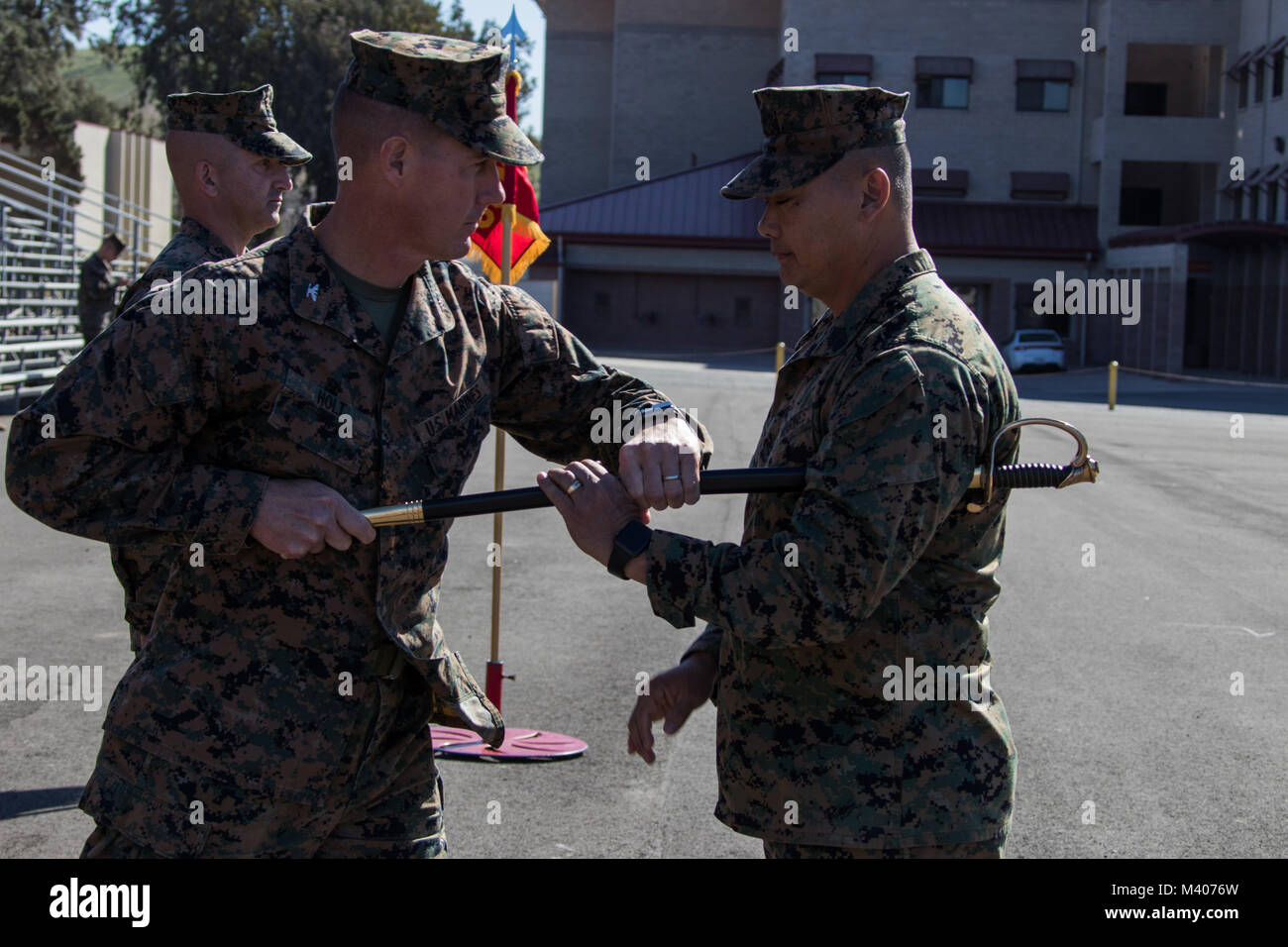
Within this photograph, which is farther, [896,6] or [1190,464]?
[896,6]

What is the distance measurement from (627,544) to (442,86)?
1014mm

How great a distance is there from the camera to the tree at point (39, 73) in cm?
4706

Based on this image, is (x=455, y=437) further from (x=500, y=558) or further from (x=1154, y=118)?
(x=1154, y=118)

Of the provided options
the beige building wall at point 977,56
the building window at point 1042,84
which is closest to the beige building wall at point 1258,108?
the beige building wall at point 977,56

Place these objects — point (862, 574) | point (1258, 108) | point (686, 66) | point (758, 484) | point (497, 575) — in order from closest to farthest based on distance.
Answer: point (862, 574)
point (758, 484)
point (497, 575)
point (1258, 108)
point (686, 66)

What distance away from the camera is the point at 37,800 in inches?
210

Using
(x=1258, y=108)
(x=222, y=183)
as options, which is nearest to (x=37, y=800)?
(x=222, y=183)

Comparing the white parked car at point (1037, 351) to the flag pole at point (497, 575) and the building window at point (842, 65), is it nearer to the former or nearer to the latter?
the building window at point (842, 65)

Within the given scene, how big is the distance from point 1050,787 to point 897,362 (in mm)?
3693

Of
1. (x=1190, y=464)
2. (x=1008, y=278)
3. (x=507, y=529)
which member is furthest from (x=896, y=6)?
(x=507, y=529)

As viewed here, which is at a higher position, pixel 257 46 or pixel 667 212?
pixel 257 46

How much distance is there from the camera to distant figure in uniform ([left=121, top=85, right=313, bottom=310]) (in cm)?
536

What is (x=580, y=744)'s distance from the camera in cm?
618
